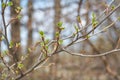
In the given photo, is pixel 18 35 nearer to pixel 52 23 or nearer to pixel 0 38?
pixel 52 23

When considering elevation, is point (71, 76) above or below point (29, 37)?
below

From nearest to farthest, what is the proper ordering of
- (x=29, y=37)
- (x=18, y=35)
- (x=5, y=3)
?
(x=5, y=3), (x=18, y=35), (x=29, y=37)

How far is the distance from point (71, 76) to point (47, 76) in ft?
2.27

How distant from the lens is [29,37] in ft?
31.2

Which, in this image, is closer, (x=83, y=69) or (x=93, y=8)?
(x=93, y=8)

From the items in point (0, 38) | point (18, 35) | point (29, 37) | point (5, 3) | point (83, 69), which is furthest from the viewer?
point (29, 37)

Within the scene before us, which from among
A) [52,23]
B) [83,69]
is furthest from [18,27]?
[83,69]

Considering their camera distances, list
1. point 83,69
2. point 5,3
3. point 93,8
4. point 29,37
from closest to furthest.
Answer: point 5,3, point 93,8, point 83,69, point 29,37

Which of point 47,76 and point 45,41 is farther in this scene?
point 47,76

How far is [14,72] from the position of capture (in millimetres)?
2398

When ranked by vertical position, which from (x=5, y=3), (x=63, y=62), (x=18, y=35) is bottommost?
(x=63, y=62)

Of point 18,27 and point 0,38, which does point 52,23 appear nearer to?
point 18,27

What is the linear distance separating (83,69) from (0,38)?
564 cm

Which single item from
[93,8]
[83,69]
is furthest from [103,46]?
[93,8]
